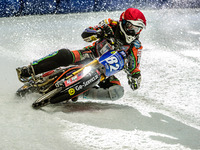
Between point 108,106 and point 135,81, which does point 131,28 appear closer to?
point 135,81

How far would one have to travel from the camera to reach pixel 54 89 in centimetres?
309

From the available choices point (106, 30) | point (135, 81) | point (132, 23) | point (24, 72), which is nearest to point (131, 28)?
point (132, 23)

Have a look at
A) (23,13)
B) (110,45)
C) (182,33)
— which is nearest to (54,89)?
(110,45)

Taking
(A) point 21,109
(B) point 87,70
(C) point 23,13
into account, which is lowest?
(A) point 21,109

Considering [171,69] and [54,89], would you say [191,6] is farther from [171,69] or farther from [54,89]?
[54,89]

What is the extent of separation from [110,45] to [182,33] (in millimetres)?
5677

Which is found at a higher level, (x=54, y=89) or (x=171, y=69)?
(x=54, y=89)

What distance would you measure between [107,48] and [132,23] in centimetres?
52

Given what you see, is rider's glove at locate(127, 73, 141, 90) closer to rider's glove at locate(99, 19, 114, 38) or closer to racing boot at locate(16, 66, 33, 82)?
rider's glove at locate(99, 19, 114, 38)

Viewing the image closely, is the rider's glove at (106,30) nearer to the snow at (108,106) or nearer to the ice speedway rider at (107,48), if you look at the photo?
the ice speedway rider at (107,48)

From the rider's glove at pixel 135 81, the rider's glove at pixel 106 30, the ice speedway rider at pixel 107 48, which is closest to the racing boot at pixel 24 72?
the ice speedway rider at pixel 107 48

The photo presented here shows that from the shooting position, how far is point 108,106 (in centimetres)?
355

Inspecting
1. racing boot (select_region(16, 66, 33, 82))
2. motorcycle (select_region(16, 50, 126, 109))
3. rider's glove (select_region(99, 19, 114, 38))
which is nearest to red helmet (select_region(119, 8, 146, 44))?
rider's glove (select_region(99, 19, 114, 38))

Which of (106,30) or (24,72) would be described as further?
(106,30)
